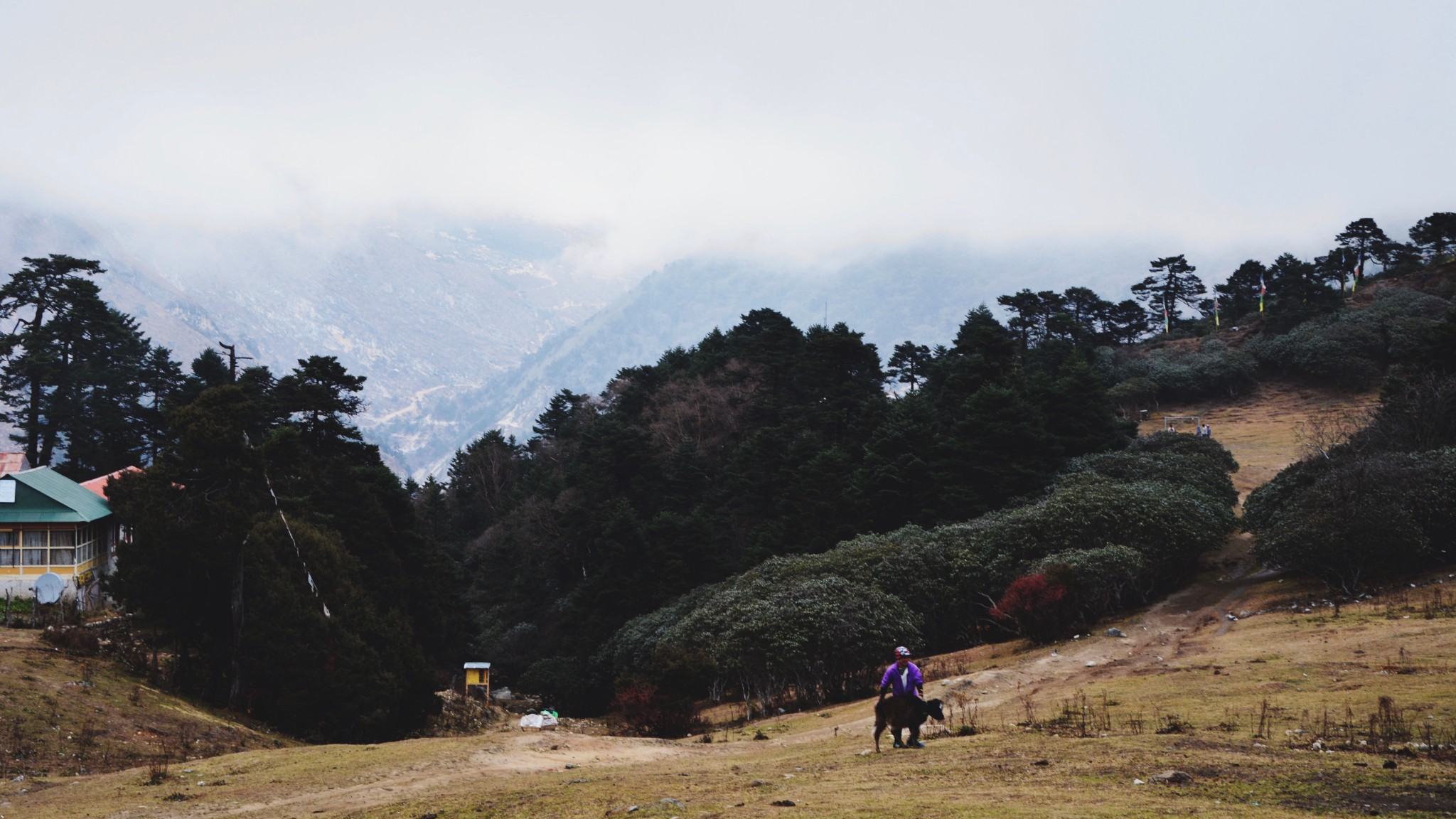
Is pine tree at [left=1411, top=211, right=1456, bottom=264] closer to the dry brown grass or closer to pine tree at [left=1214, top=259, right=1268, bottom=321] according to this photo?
pine tree at [left=1214, top=259, right=1268, bottom=321]

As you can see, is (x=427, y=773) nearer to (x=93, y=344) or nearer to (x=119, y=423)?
(x=119, y=423)

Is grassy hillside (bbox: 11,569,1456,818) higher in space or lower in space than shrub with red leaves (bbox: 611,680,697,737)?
higher

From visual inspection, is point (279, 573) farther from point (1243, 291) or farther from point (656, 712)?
point (1243, 291)

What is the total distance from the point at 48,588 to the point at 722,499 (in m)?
32.5

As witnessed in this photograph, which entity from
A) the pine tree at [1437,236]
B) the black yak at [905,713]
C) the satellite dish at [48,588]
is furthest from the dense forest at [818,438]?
the satellite dish at [48,588]

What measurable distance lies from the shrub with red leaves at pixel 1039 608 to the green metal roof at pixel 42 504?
98.7 feet

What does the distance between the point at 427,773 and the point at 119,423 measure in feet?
153

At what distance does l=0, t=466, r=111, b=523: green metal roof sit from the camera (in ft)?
97.3

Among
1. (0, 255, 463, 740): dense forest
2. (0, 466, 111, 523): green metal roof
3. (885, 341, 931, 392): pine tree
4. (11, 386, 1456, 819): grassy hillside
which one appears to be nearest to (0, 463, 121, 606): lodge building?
(0, 466, 111, 523): green metal roof

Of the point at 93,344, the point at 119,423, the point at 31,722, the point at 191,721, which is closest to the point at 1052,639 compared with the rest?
the point at 191,721

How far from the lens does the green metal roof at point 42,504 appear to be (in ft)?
97.3

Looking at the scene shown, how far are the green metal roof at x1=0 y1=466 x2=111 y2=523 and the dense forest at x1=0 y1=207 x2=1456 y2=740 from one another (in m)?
1.48

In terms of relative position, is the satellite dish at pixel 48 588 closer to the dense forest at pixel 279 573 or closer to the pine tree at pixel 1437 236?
the dense forest at pixel 279 573

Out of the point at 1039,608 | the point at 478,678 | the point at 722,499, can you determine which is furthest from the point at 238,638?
the point at 722,499
